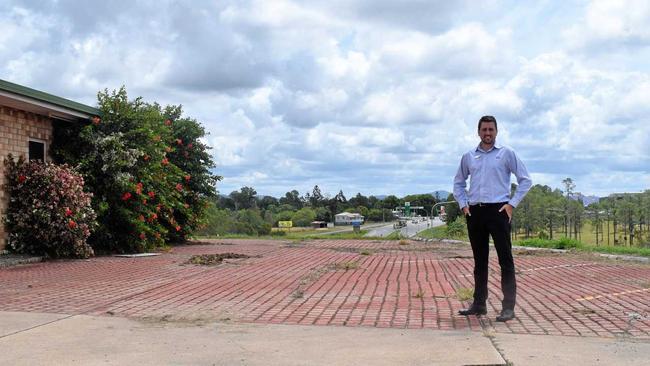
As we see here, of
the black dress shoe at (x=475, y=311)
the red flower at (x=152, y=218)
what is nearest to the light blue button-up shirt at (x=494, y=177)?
the black dress shoe at (x=475, y=311)

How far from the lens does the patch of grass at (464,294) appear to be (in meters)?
7.08

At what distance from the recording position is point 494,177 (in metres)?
5.85

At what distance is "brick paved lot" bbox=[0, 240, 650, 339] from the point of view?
5.83 meters

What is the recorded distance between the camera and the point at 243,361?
4.32 meters

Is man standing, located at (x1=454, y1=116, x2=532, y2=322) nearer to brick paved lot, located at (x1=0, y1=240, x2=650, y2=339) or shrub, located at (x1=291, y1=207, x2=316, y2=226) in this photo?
brick paved lot, located at (x1=0, y1=240, x2=650, y2=339)

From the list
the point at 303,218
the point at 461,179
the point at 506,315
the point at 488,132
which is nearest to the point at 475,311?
the point at 506,315

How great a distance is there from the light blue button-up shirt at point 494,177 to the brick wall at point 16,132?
1066 centimetres

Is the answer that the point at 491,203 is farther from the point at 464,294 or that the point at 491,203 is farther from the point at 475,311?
the point at 464,294

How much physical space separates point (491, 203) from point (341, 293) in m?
2.63

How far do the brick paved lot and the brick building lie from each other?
111 inches

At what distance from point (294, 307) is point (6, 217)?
9.00 metres

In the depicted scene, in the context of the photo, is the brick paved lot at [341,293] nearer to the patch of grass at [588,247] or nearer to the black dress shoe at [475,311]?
the black dress shoe at [475,311]

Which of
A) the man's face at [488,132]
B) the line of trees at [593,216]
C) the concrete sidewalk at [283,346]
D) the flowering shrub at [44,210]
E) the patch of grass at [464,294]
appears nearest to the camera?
the concrete sidewalk at [283,346]

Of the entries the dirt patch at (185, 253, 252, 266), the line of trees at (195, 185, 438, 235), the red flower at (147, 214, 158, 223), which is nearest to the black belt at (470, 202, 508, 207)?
the dirt patch at (185, 253, 252, 266)
